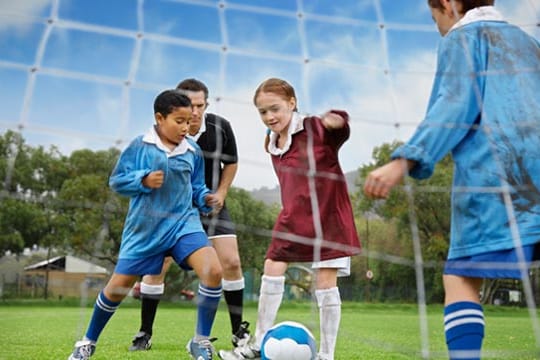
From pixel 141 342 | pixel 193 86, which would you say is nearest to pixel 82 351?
pixel 141 342

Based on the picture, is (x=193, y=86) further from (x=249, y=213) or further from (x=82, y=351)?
(x=249, y=213)

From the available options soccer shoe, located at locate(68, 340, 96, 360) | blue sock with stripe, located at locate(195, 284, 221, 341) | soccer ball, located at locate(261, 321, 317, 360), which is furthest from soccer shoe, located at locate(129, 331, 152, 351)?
soccer ball, located at locate(261, 321, 317, 360)

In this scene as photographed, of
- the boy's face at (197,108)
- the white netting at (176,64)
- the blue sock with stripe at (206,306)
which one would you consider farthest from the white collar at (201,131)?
the blue sock with stripe at (206,306)

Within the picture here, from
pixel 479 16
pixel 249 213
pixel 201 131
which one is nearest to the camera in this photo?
pixel 479 16

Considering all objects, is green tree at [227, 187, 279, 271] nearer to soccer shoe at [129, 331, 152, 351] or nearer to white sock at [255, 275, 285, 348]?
soccer shoe at [129, 331, 152, 351]

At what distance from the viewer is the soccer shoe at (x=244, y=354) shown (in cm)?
287

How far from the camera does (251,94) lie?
3.06m

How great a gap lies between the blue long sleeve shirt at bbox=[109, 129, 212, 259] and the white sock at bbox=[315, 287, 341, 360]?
1.62ft

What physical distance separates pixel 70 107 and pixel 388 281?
717 centimetres

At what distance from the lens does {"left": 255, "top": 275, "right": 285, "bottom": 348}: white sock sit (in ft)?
9.04

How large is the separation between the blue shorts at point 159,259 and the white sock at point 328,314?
17.5 inches

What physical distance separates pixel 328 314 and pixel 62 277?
3.12m

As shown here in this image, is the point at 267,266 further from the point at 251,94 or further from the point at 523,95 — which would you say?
the point at 523,95

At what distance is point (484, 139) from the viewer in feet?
5.73
